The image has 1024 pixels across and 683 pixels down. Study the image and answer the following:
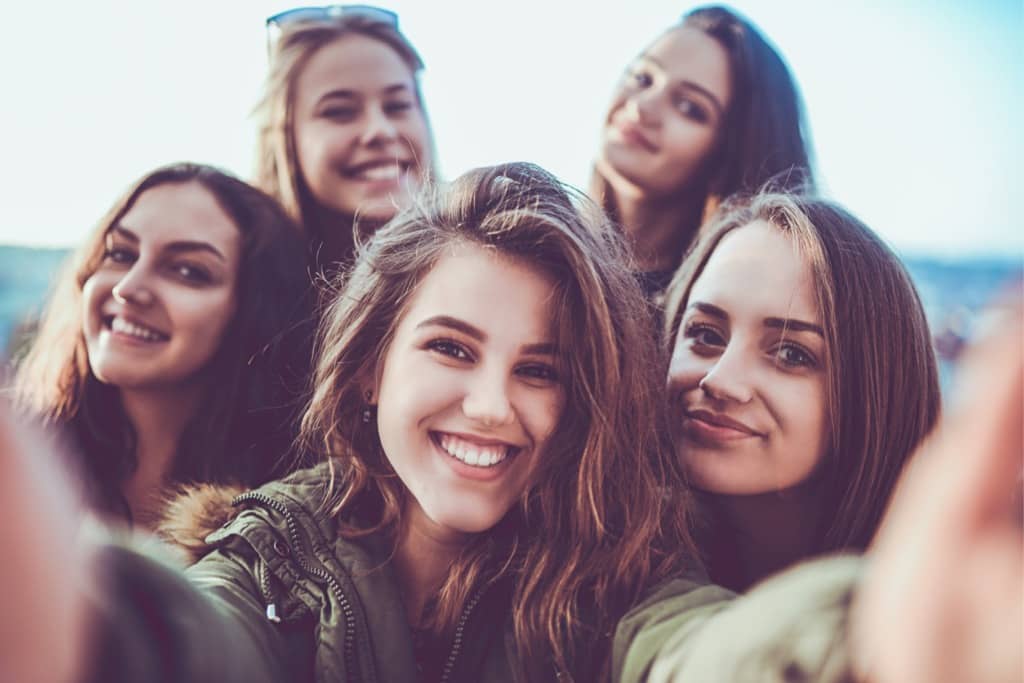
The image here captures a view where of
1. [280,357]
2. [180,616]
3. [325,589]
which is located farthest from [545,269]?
[280,357]

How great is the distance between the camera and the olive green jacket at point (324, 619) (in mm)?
707

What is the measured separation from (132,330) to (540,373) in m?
0.83

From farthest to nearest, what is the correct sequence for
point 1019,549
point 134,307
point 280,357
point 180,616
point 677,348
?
point 280,357, point 134,307, point 677,348, point 180,616, point 1019,549

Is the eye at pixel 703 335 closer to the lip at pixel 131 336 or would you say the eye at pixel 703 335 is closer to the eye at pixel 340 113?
the lip at pixel 131 336

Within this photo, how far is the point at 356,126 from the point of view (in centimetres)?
212

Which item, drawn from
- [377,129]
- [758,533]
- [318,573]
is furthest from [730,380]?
[377,129]

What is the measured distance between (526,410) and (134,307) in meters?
0.83

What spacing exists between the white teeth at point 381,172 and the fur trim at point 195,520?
95 cm

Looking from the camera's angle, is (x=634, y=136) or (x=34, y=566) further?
(x=634, y=136)

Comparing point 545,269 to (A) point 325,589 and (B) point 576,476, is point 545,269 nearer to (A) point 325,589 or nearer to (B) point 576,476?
(B) point 576,476

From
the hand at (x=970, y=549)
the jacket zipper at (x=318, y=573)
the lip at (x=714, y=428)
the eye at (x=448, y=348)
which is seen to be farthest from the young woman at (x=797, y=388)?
the hand at (x=970, y=549)

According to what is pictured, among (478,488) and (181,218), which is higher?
(181,218)

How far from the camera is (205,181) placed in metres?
1.74

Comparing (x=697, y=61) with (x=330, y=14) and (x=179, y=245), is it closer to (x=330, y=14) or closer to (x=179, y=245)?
(x=330, y=14)
